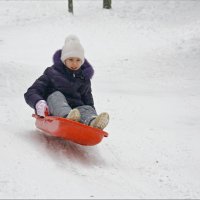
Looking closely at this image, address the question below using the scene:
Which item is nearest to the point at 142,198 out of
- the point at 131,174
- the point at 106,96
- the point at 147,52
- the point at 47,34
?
the point at 131,174

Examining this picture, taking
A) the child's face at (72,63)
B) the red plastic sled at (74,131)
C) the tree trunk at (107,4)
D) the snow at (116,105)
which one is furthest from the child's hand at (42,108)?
the tree trunk at (107,4)

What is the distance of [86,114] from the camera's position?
4930 mm

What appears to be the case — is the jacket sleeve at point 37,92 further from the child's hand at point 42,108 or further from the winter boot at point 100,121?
the winter boot at point 100,121

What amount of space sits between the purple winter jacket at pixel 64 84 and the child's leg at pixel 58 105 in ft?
0.41

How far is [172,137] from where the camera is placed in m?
6.08

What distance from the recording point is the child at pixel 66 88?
15.9 ft

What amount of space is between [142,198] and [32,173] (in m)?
0.97

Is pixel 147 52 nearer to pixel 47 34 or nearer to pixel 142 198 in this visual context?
pixel 47 34

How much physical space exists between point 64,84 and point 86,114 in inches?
18.7

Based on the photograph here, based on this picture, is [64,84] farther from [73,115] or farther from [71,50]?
[73,115]

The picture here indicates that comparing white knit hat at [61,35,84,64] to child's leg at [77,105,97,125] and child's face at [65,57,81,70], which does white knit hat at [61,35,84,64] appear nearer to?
child's face at [65,57,81,70]

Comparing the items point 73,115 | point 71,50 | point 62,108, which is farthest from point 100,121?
point 71,50

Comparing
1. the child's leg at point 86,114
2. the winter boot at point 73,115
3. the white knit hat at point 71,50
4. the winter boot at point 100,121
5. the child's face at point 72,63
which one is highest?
the white knit hat at point 71,50

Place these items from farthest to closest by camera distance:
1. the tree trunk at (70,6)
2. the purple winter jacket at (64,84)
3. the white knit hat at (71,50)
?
the tree trunk at (70,6), the white knit hat at (71,50), the purple winter jacket at (64,84)
